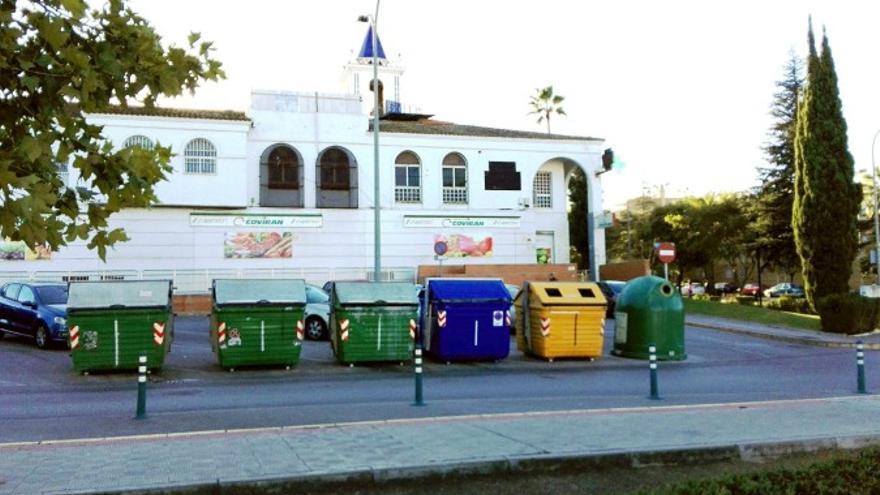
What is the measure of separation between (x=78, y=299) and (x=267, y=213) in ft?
76.0

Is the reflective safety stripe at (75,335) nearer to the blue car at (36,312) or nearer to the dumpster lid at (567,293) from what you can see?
the blue car at (36,312)

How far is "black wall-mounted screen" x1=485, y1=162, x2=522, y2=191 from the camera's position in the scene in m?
40.9

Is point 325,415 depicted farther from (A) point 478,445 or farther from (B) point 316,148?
(B) point 316,148

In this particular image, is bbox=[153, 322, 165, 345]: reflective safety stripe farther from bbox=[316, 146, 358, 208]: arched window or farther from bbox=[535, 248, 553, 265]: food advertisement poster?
bbox=[535, 248, 553, 265]: food advertisement poster

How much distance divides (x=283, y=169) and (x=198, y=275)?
6327 mm

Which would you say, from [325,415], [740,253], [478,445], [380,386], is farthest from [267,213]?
[740,253]

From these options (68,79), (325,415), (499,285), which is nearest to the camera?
(68,79)

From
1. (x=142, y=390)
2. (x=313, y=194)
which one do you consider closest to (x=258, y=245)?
(x=313, y=194)

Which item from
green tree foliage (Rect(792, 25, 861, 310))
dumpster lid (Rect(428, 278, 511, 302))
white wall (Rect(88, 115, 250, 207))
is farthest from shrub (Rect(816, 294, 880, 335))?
white wall (Rect(88, 115, 250, 207))

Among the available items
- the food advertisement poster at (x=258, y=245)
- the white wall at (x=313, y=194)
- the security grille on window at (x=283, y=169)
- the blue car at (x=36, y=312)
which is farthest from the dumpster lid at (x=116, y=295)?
the security grille on window at (x=283, y=169)

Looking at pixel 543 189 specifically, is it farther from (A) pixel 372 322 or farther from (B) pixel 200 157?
(A) pixel 372 322

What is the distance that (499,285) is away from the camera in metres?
17.2

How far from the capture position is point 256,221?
121 feet

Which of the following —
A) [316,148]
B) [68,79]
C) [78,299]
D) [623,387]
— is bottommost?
[623,387]
